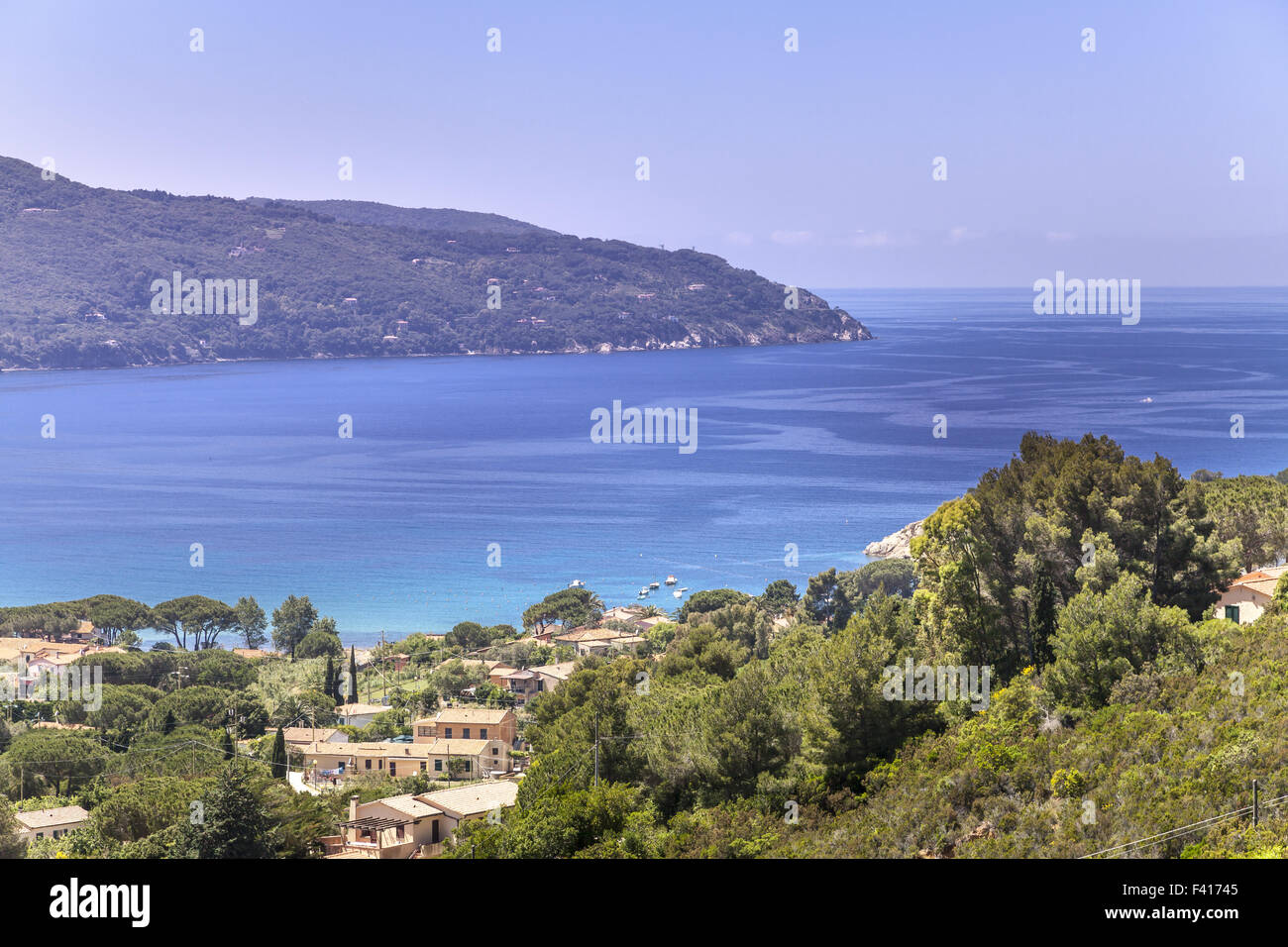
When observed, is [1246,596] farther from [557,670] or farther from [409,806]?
[557,670]

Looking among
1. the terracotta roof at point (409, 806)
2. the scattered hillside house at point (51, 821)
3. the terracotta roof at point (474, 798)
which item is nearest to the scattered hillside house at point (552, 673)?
the terracotta roof at point (474, 798)

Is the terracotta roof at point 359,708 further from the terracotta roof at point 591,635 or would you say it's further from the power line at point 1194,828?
the power line at point 1194,828

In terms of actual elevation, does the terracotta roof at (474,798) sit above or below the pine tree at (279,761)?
above

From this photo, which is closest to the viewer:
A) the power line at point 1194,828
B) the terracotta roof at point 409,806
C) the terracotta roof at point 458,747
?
the power line at point 1194,828
